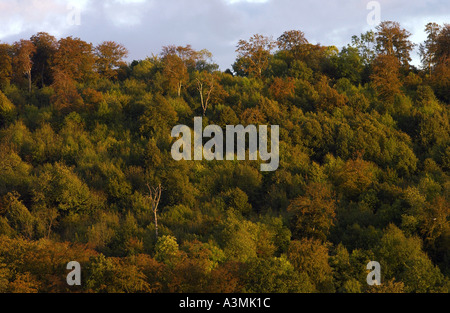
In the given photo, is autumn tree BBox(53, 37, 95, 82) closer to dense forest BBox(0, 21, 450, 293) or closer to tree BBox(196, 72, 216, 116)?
dense forest BBox(0, 21, 450, 293)

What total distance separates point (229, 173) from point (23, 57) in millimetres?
28928

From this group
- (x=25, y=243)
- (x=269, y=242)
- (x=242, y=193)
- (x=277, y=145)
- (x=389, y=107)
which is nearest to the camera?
(x=25, y=243)

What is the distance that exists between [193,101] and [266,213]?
60.1 ft

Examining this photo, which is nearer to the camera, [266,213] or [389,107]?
[266,213]

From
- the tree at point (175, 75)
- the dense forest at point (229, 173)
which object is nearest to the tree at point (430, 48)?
the dense forest at point (229, 173)

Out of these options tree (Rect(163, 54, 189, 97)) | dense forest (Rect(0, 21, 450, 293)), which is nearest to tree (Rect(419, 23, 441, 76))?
dense forest (Rect(0, 21, 450, 293))

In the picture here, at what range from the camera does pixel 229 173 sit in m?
37.9

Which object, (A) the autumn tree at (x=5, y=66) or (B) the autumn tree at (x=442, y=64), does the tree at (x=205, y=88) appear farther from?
(B) the autumn tree at (x=442, y=64)

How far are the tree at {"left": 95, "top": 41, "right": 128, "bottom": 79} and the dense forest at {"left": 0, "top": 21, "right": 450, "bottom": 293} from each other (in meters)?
0.18

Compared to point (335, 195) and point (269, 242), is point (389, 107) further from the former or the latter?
point (269, 242)
